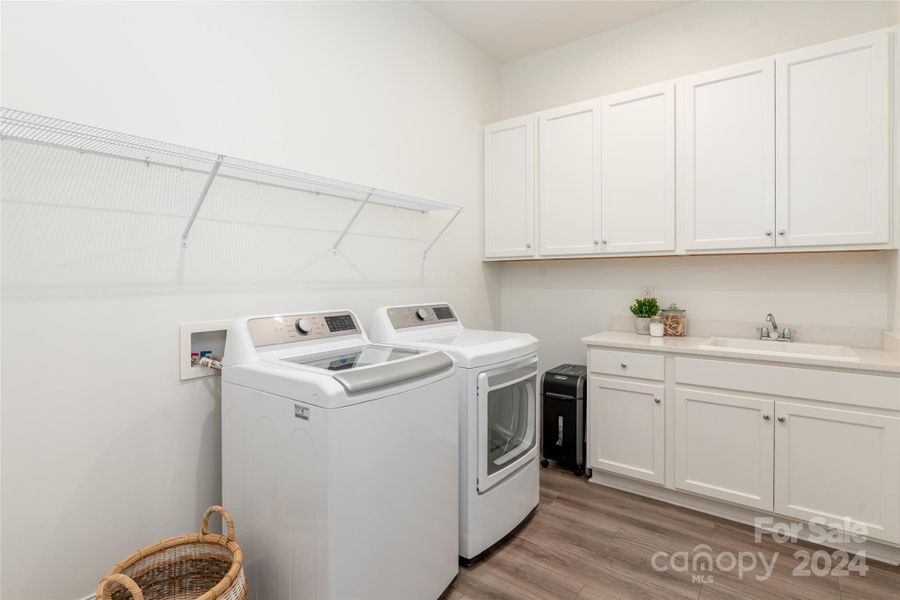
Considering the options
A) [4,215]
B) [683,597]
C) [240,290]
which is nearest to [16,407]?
[4,215]

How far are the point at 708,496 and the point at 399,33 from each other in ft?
9.93

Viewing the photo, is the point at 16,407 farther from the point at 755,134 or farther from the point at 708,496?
the point at 755,134

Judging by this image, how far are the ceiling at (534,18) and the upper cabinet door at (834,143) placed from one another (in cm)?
101

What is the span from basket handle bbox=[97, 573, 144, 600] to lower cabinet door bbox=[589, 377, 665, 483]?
2219 millimetres

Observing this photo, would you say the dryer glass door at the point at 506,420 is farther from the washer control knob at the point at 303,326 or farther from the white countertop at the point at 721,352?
the washer control knob at the point at 303,326

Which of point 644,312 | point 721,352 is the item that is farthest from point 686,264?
point 721,352

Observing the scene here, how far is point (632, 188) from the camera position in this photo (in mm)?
2621

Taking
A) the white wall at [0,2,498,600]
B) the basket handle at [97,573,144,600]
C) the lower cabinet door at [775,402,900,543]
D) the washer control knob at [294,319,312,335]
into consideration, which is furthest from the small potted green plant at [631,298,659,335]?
the basket handle at [97,573,144,600]

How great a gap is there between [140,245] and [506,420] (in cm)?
162

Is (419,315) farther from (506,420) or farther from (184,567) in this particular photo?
(184,567)

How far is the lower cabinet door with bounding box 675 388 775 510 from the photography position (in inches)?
82.0

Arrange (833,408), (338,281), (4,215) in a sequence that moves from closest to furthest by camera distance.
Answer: (4,215)
(833,408)
(338,281)

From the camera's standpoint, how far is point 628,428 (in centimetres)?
247

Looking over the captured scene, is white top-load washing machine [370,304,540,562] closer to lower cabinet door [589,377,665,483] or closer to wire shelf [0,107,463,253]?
lower cabinet door [589,377,665,483]
